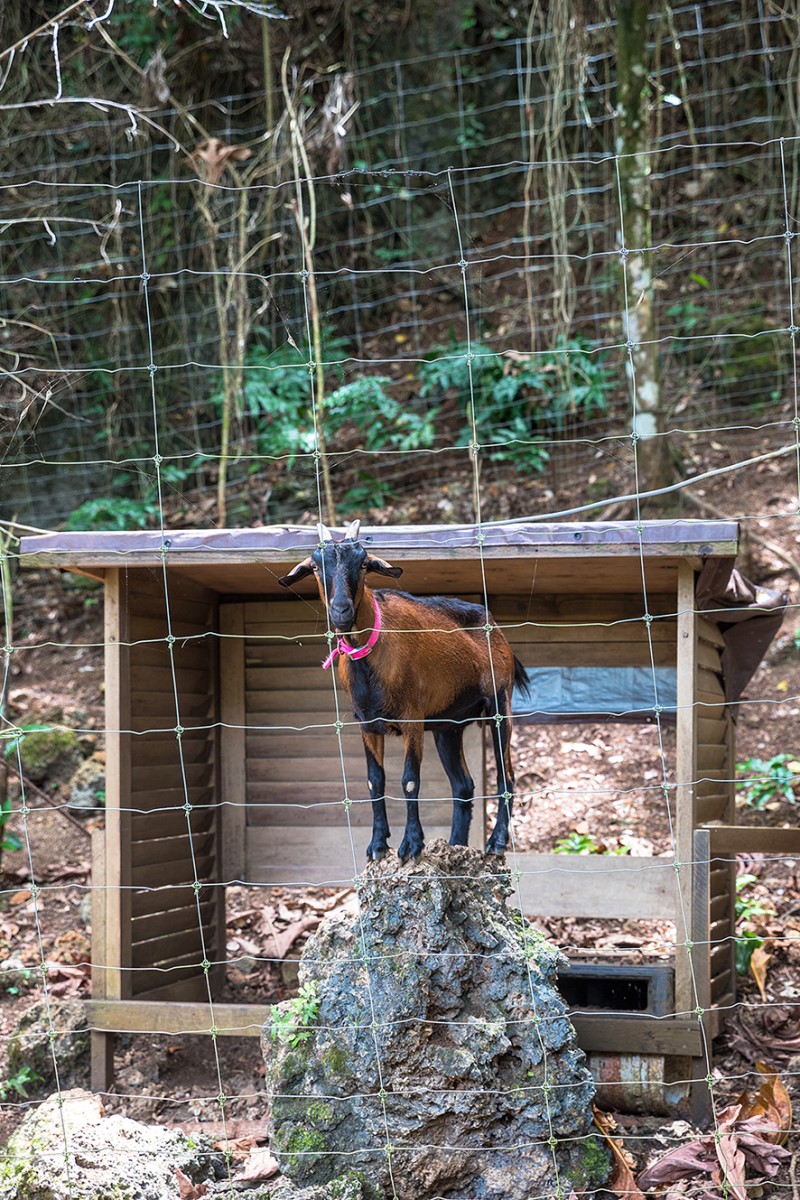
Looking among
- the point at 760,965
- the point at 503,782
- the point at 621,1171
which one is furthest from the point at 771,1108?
the point at 760,965

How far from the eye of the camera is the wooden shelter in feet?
15.5

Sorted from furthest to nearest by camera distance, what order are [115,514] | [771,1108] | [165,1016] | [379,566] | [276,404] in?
[115,514]
[276,404]
[165,1016]
[771,1108]
[379,566]

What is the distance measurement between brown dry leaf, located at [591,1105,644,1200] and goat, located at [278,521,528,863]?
1159 millimetres

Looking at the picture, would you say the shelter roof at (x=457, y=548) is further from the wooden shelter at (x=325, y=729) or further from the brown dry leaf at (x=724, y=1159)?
the brown dry leaf at (x=724, y=1159)

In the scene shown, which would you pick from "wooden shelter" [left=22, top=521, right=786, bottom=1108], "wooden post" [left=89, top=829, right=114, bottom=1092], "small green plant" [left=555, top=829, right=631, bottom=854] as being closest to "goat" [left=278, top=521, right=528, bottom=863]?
"wooden shelter" [left=22, top=521, right=786, bottom=1108]

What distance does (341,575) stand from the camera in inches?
146

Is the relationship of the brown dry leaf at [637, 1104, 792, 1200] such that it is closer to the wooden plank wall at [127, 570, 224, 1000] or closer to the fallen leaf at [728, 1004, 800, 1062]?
the fallen leaf at [728, 1004, 800, 1062]

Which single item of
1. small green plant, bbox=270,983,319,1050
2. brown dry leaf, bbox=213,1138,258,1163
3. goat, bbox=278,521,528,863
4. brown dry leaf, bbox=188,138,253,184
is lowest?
brown dry leaf, bbox=213,1138,258,1163

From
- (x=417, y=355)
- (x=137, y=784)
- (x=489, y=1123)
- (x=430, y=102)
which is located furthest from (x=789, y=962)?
(x=430, y=102)

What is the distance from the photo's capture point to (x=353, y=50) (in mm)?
11898

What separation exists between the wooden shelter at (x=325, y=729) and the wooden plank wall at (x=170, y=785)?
1 centimetres

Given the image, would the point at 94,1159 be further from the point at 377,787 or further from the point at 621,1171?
the point at 621,1171

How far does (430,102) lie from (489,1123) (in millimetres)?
10738

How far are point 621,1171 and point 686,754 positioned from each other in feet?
5.37
